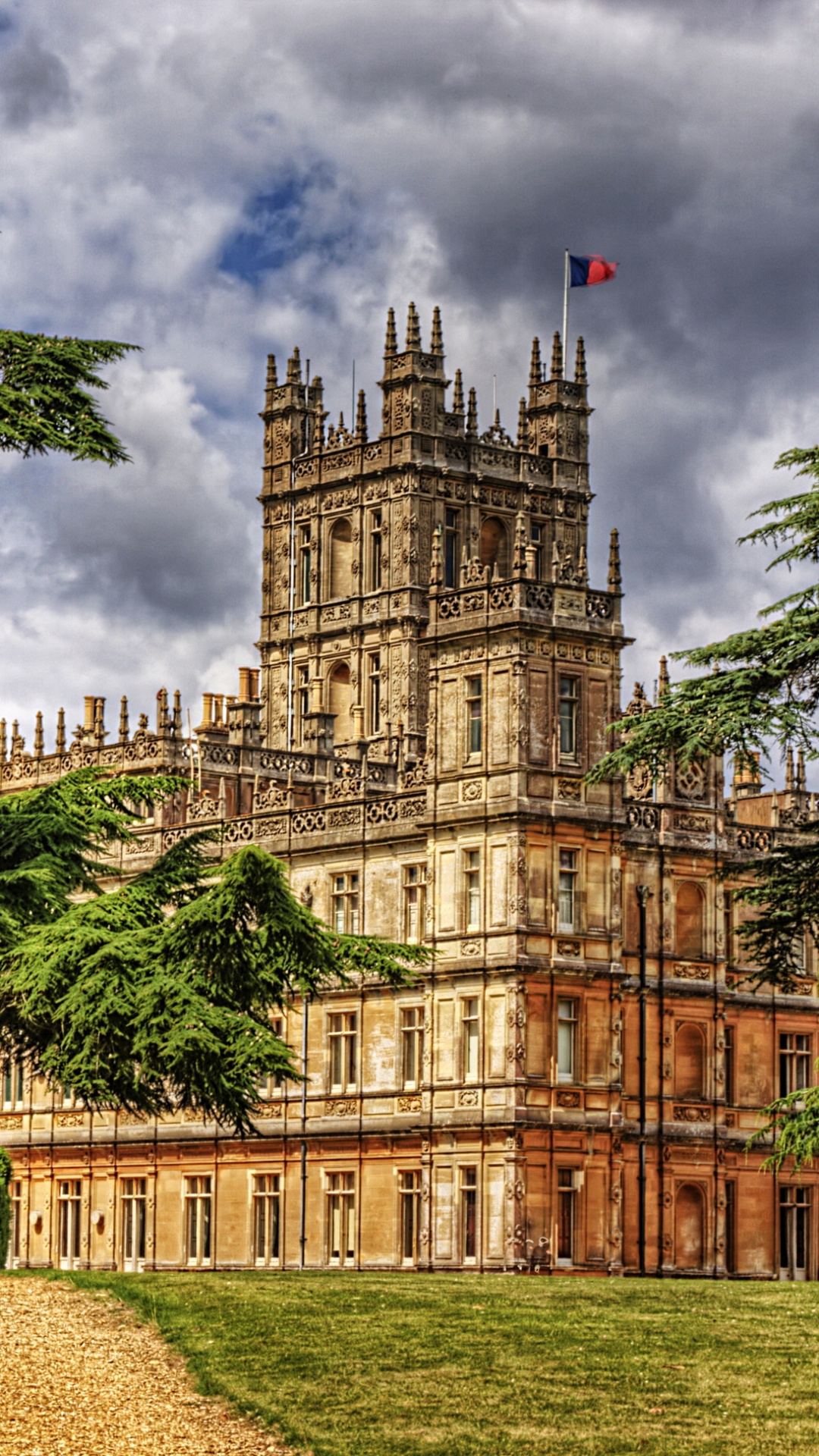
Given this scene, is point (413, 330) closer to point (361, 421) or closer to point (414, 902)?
point (361, 421)

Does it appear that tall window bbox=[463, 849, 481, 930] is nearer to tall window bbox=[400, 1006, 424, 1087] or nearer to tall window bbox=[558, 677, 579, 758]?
tall window bbox=[558, 677, 579, 758]

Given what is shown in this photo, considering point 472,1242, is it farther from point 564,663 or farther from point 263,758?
point 263,758

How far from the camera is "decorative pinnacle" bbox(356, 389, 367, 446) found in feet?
325

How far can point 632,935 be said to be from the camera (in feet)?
221

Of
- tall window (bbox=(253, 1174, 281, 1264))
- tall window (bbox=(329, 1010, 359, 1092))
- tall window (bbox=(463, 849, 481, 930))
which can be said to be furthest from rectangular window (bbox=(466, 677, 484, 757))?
tall window (bbox=(253, 1174, 281, 1264))

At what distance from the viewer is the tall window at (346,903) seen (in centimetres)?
6812

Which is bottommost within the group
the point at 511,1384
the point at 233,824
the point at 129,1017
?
the point at 511,1384

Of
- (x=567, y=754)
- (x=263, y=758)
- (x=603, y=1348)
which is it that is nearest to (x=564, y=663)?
(x=567, y=754)

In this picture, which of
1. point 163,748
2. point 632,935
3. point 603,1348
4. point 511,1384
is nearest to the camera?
point 511,1384

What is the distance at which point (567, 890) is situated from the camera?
63.7 meters

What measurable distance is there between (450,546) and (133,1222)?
3183 cm

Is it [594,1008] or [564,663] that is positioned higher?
[564,663]

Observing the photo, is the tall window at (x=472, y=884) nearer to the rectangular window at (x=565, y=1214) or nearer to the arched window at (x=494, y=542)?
the rectangular window at (x=565, y=1214)

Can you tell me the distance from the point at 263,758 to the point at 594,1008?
2145 centimetres
